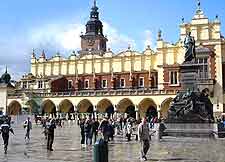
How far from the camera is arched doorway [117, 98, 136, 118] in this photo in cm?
6526

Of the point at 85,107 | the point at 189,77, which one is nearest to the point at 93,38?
the point at 85,107

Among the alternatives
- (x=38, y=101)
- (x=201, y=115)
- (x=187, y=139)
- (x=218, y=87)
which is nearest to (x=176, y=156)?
(x=187, y=139)

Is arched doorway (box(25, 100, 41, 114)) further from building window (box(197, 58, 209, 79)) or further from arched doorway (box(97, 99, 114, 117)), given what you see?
building window (box(197, 58, 209, 79))

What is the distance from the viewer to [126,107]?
6744 centimetres

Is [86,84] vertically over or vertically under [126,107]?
over

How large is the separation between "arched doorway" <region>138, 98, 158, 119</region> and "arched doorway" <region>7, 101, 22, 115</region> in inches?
962

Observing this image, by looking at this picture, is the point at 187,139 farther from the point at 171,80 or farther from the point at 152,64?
the point at 152,64

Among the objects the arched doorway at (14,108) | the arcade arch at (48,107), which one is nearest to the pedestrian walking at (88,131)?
the arcade arch at (48,107)

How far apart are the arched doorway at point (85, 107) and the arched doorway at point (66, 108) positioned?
2051 mm

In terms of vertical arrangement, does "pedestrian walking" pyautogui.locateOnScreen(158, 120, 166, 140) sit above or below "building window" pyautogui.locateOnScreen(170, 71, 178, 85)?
below

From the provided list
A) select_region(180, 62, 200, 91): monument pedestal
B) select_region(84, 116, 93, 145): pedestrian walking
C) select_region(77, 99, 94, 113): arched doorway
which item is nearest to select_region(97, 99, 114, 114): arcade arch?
select_region(77, 99, 94, 113): arched doorway

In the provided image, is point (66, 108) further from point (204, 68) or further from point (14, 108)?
point (204, 68)

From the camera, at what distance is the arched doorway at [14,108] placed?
7529cm

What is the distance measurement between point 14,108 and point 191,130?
57.0m
